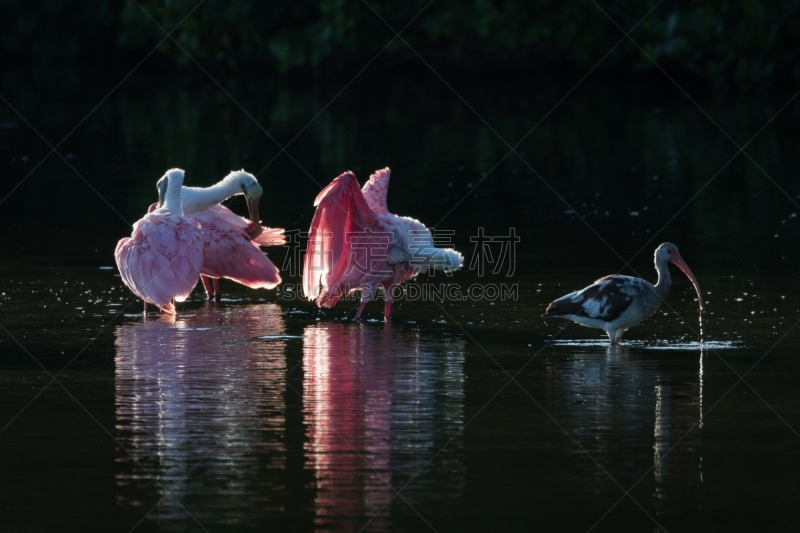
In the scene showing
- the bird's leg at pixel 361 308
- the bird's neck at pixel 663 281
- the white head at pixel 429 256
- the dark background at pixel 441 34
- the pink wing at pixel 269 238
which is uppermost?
the dark background at pixel 441 34

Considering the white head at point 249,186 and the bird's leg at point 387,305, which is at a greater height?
the white head at point 249,186

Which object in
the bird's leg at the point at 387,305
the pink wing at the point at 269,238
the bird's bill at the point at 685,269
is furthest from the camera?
the pink wing at the point at 269,238

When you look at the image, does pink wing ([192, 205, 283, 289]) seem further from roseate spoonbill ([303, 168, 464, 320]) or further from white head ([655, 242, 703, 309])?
white head ([655, 242, 703, 309])

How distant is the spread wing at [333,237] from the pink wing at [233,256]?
69cm

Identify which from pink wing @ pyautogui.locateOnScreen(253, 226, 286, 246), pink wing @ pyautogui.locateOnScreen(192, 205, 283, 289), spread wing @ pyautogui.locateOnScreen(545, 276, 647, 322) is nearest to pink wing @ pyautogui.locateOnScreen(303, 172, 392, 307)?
pink wing @ pyautogui.locateOnScreen(192, 205, 283, 289)

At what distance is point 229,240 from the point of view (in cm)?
1041

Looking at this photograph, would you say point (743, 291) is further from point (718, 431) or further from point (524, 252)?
point (718, 431)

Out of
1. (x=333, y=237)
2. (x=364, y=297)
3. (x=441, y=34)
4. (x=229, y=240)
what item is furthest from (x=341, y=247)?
(x=441, y=34)

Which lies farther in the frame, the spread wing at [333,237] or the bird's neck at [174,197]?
the bird's neck at [174,197]

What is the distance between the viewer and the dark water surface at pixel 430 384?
17.0ft

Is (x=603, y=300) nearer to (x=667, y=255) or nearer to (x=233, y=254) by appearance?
(x=667, y=255)

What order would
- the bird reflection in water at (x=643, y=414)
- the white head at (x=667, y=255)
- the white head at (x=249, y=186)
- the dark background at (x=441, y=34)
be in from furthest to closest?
the dark background at (x=441, y=34) < the white head at (x=249, y=186) < the white head at (x=667, y=255) < the bird reflection in water at (x=643, y=414)

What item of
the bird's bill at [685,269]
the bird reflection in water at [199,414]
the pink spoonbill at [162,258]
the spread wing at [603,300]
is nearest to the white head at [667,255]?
the bird's bill at [685,269]

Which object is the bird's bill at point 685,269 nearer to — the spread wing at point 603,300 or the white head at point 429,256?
the spread wing at point 603,300
